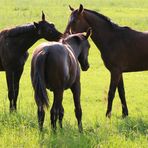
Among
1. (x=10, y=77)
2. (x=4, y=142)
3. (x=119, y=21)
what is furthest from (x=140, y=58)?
(x=119, y=21)

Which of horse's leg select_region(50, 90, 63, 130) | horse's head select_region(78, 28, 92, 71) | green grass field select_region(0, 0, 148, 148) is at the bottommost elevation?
green grass field select_region(0, 0, 148, 148)

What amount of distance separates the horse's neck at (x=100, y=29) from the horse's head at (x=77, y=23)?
0.42ft

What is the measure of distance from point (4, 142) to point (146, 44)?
4.58 m

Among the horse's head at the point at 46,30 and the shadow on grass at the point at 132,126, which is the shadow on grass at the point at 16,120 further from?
the horse's head at the point at 46,30

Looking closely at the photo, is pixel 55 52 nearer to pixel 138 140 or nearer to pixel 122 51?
pixel 138 140

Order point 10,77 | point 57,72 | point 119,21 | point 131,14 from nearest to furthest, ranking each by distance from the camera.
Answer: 1. point 57,72
2. point 10,77
3. point 119,21
4. point 131,14

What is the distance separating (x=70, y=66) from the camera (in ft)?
24.5

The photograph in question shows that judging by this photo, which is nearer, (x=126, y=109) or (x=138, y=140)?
(x=138, y=140)

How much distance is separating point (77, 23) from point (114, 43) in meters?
0.92

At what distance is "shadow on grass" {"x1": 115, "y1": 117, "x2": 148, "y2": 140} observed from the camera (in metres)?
7.59

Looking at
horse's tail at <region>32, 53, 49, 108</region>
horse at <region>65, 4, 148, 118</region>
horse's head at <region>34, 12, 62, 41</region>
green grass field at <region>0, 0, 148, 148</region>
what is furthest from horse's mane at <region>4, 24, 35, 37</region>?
horse's tail at <region>32, 53, 49, 108</region>

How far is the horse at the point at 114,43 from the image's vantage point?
32.4 feet

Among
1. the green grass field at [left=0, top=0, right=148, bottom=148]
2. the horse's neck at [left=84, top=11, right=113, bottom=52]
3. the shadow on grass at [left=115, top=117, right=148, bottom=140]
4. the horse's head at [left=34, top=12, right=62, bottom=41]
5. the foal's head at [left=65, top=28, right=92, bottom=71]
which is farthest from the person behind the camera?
the horse's neck at [left=84, top=11, right=113, bottom=52]

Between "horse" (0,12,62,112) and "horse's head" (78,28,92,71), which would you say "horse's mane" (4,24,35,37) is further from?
"horse's head" (78,28,92,71)
